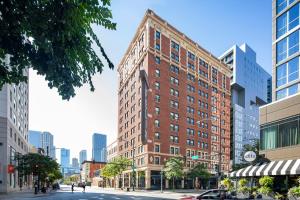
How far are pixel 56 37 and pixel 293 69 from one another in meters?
43.4

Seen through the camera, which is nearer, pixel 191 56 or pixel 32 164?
pixel 32 164

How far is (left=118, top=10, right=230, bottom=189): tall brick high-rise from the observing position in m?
78.7

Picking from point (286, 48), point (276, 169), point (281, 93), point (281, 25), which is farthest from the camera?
point (281, 93)

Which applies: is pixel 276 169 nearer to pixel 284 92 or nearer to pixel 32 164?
pixel 284 92

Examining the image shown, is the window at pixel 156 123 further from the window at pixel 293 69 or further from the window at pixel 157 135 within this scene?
the window at pixel 293 69

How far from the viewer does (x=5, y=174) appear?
5391 cm

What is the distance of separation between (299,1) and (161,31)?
142 ft

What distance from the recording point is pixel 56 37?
17.0ft

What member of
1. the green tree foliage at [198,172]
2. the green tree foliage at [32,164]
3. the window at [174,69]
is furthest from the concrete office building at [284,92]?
the green tree foliage at [32,164]

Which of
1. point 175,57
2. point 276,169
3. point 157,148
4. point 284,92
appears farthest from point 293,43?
point 175,57

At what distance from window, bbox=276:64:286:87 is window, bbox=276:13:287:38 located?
417 centimetres

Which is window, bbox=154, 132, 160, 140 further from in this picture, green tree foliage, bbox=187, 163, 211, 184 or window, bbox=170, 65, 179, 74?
window, bbox=170, 65, 179, 74

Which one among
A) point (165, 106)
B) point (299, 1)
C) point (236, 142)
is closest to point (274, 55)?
point (299, 1)

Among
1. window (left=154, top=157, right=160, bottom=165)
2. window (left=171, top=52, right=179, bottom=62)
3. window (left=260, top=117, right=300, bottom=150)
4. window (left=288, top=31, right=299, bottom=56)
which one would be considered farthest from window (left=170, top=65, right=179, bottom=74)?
window (left=260, top=117, right=300, bottom=150)
